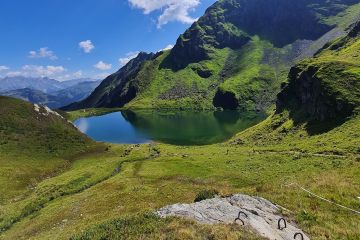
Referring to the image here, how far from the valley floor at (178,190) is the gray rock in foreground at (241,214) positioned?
126 cm

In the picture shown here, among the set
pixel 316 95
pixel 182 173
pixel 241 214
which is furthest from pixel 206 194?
pixel 316 95

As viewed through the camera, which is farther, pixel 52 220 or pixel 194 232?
pixel 52 220

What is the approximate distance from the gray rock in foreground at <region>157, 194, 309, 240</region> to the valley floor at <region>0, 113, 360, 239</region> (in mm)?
1264

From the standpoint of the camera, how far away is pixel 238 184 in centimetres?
5753

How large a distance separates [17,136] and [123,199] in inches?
2431

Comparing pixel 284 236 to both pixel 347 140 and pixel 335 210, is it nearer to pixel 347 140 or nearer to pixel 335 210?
pixel 335 210

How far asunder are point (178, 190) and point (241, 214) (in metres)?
30.9

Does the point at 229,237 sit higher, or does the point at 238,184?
the point at 229,237

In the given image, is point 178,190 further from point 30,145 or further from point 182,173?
point 30,145

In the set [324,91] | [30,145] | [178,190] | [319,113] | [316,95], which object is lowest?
[178,190]

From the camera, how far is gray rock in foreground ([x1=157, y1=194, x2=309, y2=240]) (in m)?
21.5

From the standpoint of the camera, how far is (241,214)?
23.3 metres

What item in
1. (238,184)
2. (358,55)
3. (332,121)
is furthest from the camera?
(358,55)

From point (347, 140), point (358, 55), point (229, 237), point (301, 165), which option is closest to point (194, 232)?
point (229, 237)
